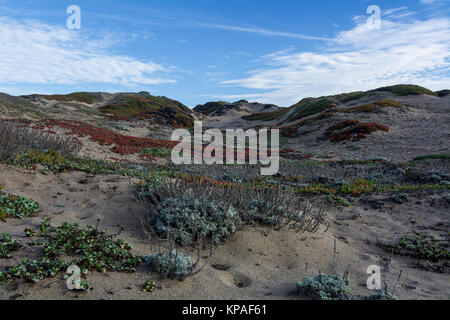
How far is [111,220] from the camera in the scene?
6070mm

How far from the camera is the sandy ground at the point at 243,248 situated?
3875mm

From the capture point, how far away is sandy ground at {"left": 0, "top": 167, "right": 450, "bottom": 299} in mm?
3875

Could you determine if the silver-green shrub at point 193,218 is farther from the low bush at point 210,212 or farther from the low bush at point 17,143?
the low bush at point 17,143

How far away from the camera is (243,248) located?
5508 millimetres

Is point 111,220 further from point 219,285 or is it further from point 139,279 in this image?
point 219,285

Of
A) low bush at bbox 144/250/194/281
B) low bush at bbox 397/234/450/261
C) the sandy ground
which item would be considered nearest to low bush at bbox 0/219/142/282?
the sandy ground

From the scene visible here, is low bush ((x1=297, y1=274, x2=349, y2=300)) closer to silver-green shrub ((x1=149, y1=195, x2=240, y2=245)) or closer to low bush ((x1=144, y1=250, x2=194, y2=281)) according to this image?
low bush ((x1=144, y1=250, x2=194, y2=281))

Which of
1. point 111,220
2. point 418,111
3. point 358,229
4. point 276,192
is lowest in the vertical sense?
point 358,229

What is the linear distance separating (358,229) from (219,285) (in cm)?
484

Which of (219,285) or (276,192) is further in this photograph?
(276,192)

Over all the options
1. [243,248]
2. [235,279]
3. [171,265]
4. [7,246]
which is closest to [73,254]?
[7,246]

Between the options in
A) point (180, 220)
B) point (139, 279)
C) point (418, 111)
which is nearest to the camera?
point (139, 279)

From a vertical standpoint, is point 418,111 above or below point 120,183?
above

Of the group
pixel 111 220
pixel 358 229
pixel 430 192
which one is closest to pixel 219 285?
pixel 111 220
